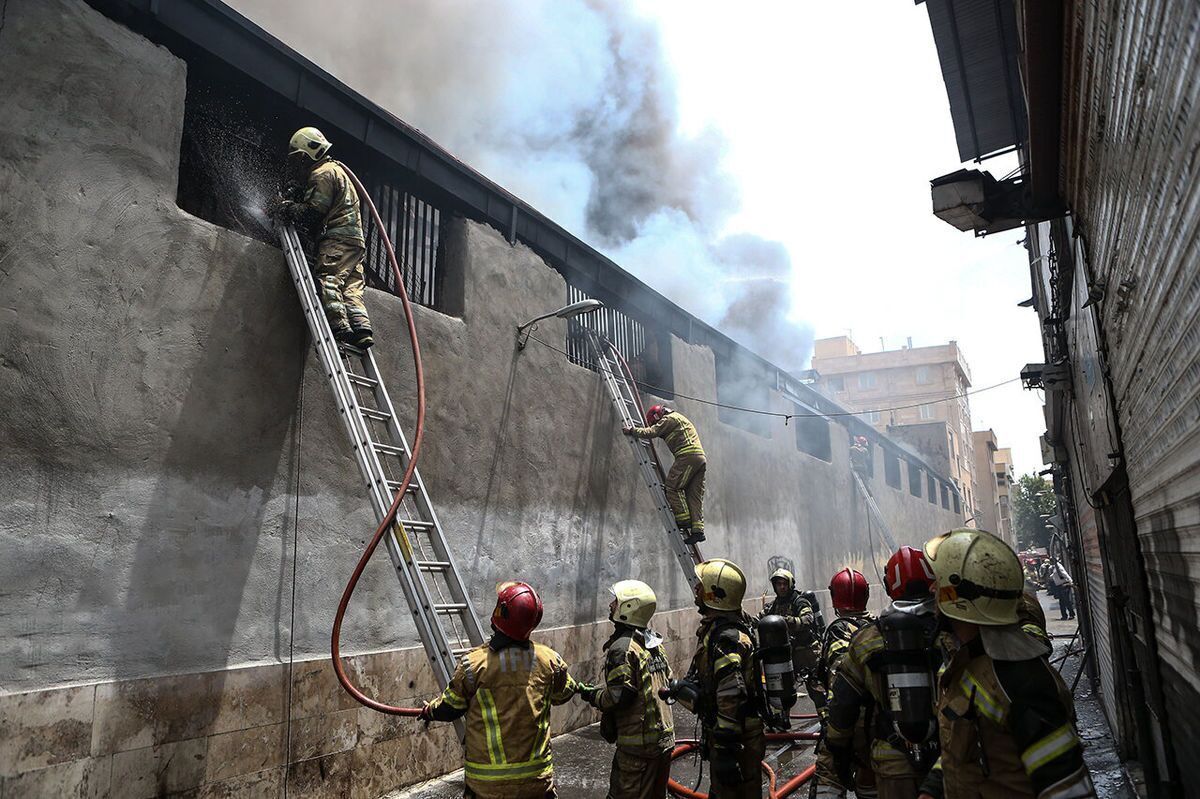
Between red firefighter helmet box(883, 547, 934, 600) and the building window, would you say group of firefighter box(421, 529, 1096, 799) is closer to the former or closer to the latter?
red firefighter helmet box(883, 547, 934, 600)

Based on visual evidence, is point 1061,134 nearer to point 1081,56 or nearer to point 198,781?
point 1081,56

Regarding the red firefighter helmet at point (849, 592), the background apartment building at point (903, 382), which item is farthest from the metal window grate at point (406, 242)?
the background apartment building at point (903, 382)

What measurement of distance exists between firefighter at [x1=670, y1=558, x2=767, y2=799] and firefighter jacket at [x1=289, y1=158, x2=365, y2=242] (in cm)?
365

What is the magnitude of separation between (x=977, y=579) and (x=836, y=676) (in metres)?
1.08

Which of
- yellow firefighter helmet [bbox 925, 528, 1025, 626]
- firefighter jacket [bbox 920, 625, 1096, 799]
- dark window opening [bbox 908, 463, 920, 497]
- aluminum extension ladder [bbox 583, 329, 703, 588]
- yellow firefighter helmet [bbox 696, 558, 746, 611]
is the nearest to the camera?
firefighter jacket [bbox 920, 625, 1096, 799]

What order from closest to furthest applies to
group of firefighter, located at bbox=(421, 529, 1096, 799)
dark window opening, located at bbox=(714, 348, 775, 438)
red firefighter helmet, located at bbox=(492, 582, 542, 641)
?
group of firefighter, located at bbox=(421, 529, 1096, 799) < red firefighter helmet, located at bbox=(492, 582, 542, 641) < dark window opening, located at bbox=(714, 348, 775, 438)

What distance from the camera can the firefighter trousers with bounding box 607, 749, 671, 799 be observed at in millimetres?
4285

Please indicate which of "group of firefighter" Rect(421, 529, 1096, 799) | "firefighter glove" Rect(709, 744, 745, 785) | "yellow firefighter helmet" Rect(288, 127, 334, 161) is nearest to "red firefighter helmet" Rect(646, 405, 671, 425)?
"group of firefighter" Rect(421, 529, 1096, 799)

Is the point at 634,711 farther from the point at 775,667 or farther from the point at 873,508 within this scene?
the point at 873,508

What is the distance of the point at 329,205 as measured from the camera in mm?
5809

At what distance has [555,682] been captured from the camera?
387 cm

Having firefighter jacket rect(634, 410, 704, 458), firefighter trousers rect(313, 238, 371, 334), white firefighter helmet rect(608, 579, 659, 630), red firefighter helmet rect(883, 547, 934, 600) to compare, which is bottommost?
white firefighter helmet rect(608, 579, 659, 630)

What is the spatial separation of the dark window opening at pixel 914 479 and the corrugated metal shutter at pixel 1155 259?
2351 cm

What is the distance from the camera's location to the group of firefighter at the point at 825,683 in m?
2.39
